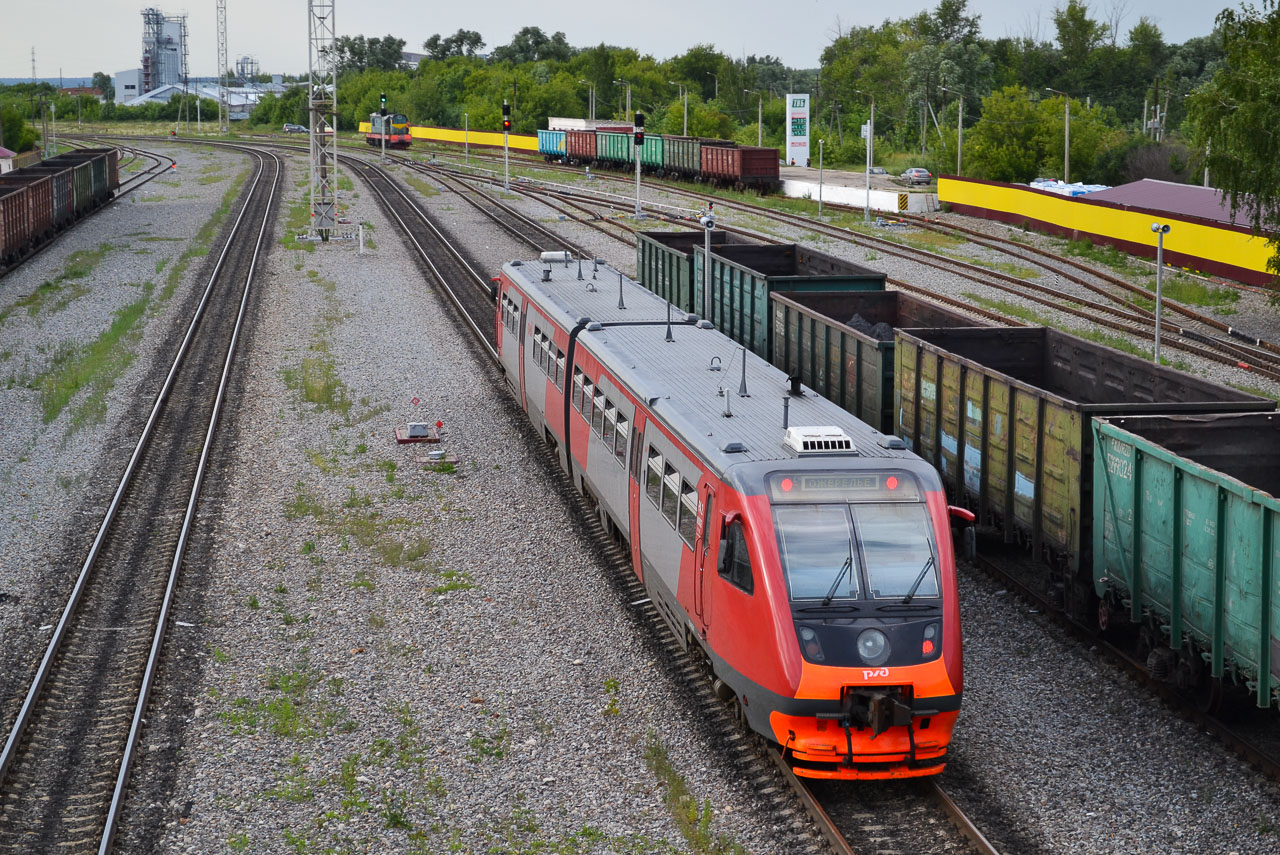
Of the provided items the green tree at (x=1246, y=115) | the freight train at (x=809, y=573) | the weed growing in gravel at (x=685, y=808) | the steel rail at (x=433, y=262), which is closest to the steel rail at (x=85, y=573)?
the weed growing in gravel at (x=685, y=808)

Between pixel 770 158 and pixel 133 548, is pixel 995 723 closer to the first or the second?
pixel 133 548

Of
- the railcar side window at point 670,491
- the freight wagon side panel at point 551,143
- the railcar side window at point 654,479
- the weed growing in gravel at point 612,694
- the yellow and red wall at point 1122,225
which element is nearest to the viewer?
the weed growing in gravel at point 612,694

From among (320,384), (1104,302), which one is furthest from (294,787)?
(1104,302)

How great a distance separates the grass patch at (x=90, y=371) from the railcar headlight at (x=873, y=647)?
54.8 ft

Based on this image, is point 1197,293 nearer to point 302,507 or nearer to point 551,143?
point 302,507

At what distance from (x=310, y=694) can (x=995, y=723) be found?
628 cm

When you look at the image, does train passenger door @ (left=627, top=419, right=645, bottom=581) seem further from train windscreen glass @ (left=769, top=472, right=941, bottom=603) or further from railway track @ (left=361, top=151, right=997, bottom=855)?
train windscreen glass @ (left=769, top=472, right=941, bottom=603)

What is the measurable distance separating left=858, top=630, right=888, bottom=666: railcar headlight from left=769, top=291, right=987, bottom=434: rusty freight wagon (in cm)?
613

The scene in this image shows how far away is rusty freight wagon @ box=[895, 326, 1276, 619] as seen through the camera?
1315 centimetres

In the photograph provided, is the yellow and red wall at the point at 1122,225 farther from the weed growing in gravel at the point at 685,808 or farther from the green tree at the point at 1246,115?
the weed growing in gravel at the point at 685,808

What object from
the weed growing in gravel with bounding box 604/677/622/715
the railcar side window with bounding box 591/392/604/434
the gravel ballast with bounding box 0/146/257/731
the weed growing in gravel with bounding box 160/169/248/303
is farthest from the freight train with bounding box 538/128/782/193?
the weed growing in gravel with bounding box 604/677/622/715

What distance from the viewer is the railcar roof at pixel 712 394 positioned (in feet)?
37.9

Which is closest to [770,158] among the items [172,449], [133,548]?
[172,449]

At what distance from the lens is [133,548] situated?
54.4ft
